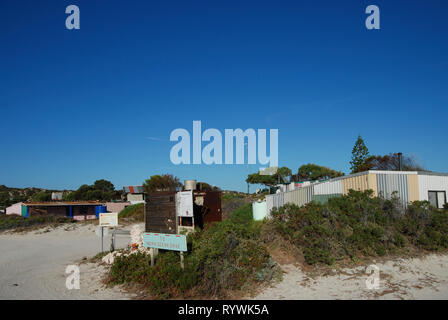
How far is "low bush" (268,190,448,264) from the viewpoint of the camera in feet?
31.7

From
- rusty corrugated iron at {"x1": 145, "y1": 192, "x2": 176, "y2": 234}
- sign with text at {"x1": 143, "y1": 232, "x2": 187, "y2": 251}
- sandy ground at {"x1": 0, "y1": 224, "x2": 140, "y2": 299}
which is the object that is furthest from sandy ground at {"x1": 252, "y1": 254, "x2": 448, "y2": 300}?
sandy ground at {"x1": 0, "y1": 224, "x2": 140, "y2": 299}

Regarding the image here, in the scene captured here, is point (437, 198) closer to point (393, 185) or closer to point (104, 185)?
point (393, 185)

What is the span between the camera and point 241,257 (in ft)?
27.4

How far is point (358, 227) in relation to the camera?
407 inches

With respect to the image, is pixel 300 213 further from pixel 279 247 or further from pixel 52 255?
pixel 52 255

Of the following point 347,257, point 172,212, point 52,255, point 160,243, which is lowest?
point 52,255

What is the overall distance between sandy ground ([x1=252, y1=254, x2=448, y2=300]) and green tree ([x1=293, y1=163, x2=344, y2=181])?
46.3 meters

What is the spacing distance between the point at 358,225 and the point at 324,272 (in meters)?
2.78

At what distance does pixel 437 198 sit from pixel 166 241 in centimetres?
1355

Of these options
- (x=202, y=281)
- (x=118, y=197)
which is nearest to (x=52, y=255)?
(x=202, y=281)

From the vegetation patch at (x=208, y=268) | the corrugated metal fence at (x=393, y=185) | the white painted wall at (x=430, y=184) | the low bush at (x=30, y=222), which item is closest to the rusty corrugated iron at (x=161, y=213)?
the vegetation patch at (x=208, y=268)

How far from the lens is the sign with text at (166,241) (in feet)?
26.7

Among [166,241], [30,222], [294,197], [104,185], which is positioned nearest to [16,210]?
[30,222]

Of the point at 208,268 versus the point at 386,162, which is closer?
the point at 208,268
